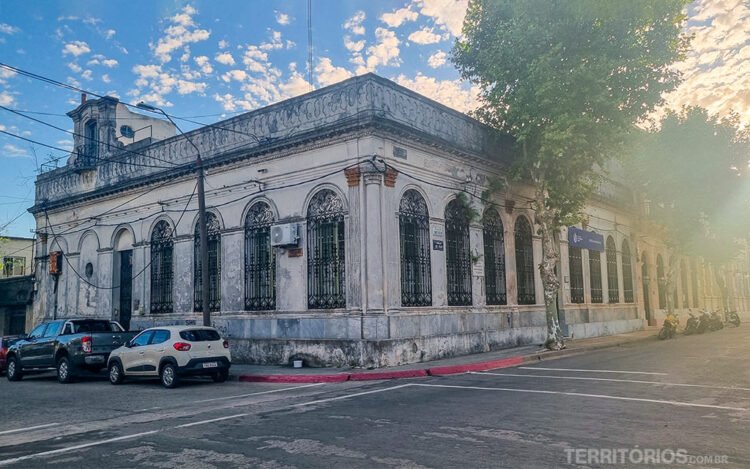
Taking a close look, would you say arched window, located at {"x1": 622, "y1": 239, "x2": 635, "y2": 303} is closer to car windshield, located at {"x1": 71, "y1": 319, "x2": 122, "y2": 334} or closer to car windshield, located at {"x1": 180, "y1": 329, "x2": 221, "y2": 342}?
car windshield, located at {"x1": 180, "y1": 329, "x2": 221, "y2": 342}

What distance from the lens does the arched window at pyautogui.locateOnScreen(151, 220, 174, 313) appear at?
22.6 m

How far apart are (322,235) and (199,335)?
5.01 meters

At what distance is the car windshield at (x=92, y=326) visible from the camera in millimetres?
17328

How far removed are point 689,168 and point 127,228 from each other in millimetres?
28372

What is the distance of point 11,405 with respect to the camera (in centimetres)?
1198

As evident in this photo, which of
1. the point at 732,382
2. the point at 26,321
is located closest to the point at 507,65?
the point at 732,382

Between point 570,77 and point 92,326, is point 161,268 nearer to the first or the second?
point 92,326

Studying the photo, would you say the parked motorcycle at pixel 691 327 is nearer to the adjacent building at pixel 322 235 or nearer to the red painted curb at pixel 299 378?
the adjacent building at pixel 322 235

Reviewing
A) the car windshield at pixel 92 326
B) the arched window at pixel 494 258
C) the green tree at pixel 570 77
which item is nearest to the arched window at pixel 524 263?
the arched window at pixel 494 258

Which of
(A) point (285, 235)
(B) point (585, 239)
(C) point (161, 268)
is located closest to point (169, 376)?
(A) point (285, 235)

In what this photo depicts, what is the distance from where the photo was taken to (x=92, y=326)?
695 inches

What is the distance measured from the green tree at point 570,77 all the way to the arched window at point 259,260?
926cm

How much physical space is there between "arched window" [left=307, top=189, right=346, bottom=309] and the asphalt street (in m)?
4.05

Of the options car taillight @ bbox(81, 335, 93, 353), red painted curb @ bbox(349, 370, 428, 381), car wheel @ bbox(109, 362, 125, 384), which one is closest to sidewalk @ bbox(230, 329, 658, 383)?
red painted curb @ bbox(349, 370, 428, 381)
